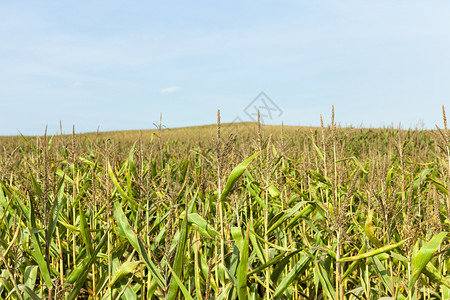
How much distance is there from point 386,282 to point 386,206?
0.39 m

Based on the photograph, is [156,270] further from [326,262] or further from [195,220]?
[326,262]

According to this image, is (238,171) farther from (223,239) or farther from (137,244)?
(137,244)

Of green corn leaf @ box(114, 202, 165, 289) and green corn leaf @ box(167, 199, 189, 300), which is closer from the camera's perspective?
green corn leaf @ box(167, 199, 189, 300)

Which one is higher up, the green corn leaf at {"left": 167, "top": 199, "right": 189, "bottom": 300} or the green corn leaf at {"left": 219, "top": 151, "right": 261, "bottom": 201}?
the green corn leaf at {"left": 219, "top": 151, "right": 261, "bottom": 201}

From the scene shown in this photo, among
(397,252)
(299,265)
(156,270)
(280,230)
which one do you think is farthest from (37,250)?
(397,252)

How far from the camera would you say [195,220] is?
4.74 feet

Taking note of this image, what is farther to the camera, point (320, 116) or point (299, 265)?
point (320, 116)

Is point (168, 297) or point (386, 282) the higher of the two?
point (168, 297)

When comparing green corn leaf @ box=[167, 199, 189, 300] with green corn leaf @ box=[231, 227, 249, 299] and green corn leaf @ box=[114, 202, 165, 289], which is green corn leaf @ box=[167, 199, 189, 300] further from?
green corn leaf @ box=[231, 227, 249, 299]

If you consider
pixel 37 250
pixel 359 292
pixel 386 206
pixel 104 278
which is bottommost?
pixel 359 292

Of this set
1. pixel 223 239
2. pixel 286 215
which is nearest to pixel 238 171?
pixel 223 239

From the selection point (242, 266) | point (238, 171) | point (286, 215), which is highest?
point (238, 171)

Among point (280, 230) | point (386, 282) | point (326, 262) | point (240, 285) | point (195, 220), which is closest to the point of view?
point (240, 285)

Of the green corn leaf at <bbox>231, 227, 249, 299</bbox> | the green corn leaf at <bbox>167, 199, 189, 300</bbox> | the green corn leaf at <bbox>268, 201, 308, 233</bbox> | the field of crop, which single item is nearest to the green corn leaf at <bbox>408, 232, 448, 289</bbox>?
the field of crop
